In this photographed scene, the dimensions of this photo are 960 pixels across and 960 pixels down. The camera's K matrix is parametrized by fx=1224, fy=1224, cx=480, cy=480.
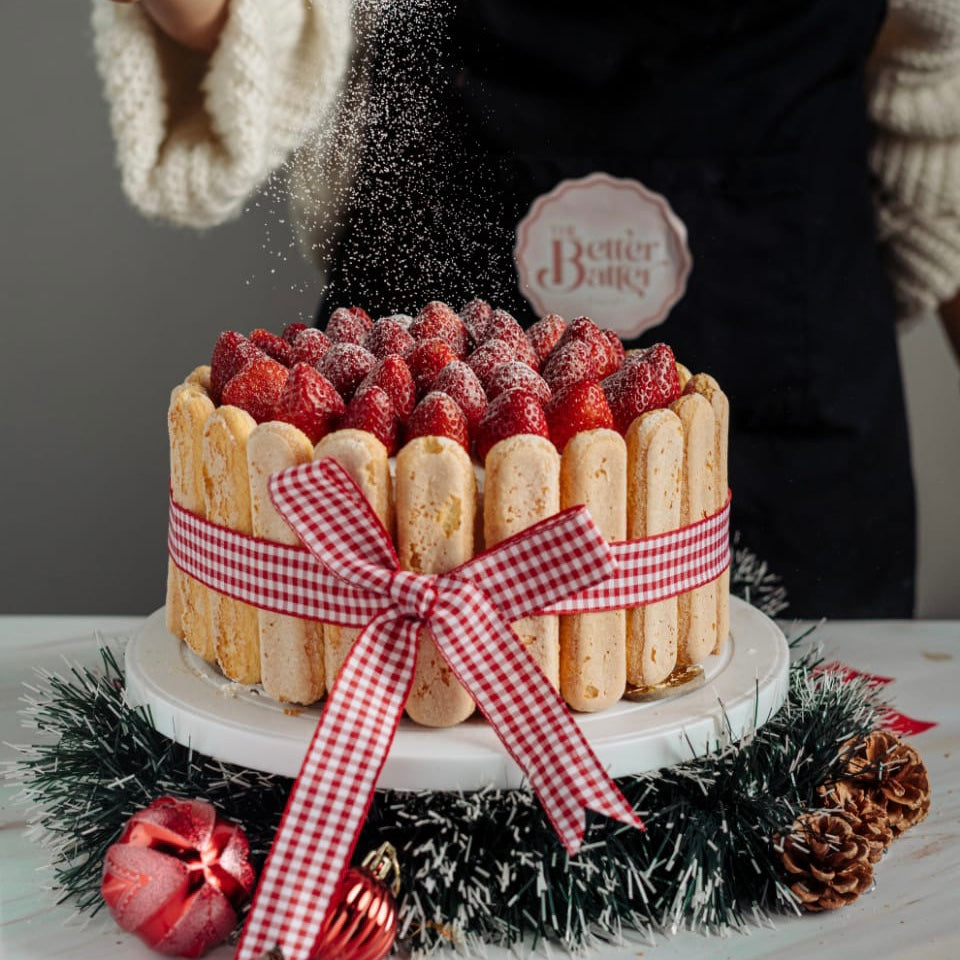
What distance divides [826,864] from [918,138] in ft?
3.36

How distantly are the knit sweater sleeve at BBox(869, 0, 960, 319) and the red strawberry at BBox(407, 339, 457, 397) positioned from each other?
81 centimetres

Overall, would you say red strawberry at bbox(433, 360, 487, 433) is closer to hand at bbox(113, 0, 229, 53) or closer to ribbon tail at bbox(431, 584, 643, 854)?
ribbon tail at bbox(431, 584, 643, 854)

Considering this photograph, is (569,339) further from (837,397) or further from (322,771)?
(837,397)

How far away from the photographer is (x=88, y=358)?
5.95 feet

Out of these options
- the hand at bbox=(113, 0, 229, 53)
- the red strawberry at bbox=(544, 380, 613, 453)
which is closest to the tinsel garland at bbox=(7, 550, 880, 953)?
the red strawberry at bbox=(544, 380, 613, 453)

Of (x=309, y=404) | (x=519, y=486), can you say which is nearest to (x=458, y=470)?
(x=519, y=486)

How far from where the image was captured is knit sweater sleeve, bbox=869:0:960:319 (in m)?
1.54

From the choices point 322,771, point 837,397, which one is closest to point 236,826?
point 322,771

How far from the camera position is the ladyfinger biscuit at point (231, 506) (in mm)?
910

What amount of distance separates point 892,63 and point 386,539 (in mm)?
1083

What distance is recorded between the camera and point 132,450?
183cm

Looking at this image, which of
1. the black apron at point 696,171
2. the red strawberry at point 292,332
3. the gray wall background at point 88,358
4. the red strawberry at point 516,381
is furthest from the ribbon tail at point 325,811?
the gray wall background at point 88,358

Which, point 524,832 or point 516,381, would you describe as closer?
point 524,832

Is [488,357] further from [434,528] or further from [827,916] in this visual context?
[827,916]
